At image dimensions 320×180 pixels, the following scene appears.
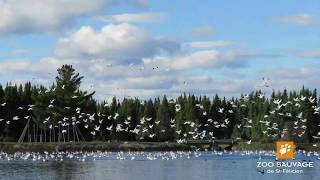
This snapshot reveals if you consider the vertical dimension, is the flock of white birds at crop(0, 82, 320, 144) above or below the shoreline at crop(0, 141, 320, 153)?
above

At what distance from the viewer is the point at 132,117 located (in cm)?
15275

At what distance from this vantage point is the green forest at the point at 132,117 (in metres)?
128

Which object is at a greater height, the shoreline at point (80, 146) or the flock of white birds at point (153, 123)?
the flock of white birds at point (153, 123)

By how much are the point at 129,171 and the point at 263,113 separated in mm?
84004

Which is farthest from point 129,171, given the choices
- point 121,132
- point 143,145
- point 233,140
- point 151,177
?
point 233,140

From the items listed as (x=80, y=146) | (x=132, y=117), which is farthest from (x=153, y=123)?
(x=80, y=146)

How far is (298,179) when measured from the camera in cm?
6241

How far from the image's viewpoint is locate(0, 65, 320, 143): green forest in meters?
128

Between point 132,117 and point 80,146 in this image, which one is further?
point 132,117

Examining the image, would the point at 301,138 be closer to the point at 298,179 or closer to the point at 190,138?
the point at 190,138

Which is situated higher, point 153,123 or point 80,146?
point 153,123

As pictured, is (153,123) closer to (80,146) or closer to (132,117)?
(132,117)

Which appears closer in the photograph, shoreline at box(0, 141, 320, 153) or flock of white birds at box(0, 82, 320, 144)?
shoreline at box(0, 141, 320, 153)

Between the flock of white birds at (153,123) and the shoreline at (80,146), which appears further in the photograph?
the flock of white birds at (153,123)
